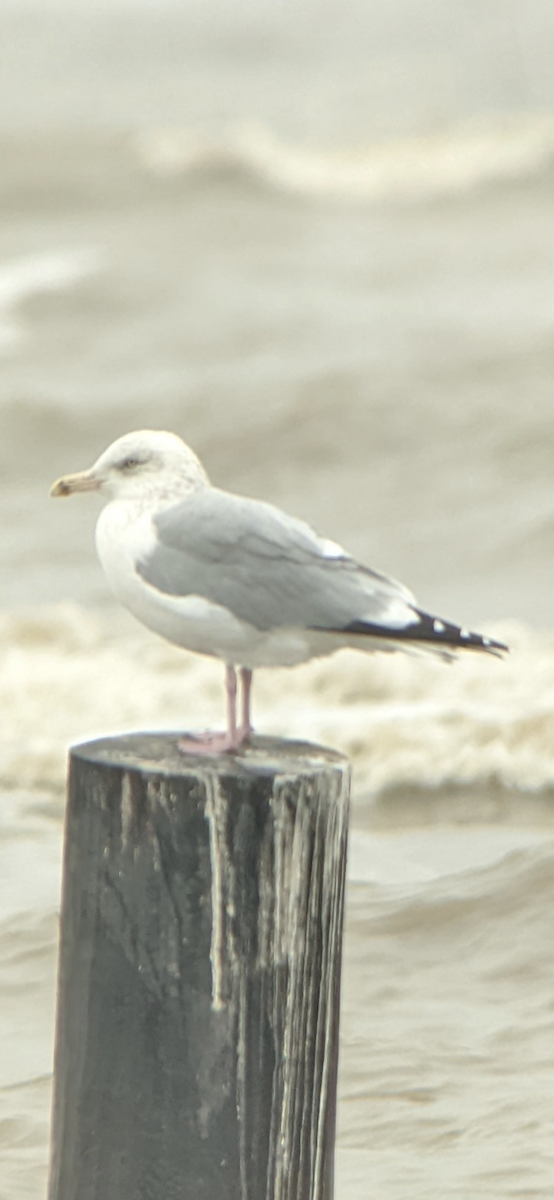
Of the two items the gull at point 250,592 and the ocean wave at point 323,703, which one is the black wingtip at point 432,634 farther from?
the ocean wave at point 323,703

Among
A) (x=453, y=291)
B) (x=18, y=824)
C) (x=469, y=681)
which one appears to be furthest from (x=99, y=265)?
(x=18, y=824)

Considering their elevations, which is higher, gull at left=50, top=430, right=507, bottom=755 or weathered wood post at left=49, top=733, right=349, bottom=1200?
gull at left=50, top=430, right=507, bottom=755

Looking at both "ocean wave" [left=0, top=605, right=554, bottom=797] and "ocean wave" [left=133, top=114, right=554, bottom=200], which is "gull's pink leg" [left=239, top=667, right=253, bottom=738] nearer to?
"ocean wave" [left=0, top=605, right=554, bottom=797]

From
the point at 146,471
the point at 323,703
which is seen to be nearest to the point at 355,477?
the point at 323,703

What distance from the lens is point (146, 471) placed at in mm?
2744

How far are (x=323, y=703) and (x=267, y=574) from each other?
4.40m

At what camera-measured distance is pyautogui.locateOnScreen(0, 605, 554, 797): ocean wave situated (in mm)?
6012

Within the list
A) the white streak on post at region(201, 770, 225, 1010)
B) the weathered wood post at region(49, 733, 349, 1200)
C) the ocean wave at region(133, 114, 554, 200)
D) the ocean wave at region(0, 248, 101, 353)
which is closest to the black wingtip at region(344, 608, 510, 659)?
the weathered wood post at region(49, 733, 349, 1200)

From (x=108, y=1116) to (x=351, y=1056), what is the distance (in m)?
1.66

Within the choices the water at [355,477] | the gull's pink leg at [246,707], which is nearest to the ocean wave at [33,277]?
the water at [355,477]

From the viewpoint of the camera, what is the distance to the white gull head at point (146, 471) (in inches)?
107

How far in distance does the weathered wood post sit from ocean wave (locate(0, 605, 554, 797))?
3.48 m

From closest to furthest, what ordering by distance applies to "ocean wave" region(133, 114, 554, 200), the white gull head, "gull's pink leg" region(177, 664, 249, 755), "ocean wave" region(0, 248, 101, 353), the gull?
"gull's pink leg" region(177, 664, 249, 755) < the gull < the white gull head < "ocean wave" region(0, 248, 101, 353) < "ocean wave" region(133, 114, 554, 200)

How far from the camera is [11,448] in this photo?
11586mm
